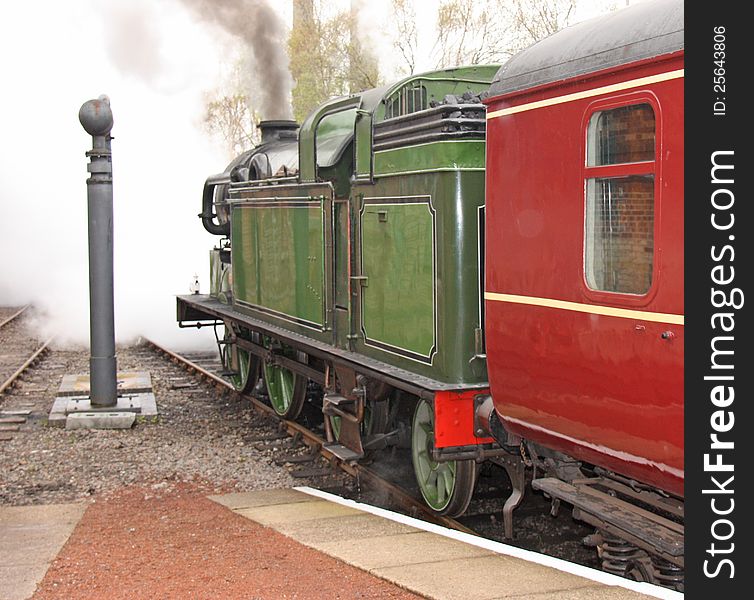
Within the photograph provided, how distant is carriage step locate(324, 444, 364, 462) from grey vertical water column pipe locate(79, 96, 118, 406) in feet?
11.8

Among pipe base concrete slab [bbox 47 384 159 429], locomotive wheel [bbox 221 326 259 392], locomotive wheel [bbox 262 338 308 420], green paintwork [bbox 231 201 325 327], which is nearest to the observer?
green paintwork [bbox 231 201 325 327]

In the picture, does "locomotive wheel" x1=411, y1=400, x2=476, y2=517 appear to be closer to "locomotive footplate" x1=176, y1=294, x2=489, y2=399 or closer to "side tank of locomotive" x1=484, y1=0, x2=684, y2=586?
→ "locomotive footplate" x1=176, y1=294, x2=489, y2=399

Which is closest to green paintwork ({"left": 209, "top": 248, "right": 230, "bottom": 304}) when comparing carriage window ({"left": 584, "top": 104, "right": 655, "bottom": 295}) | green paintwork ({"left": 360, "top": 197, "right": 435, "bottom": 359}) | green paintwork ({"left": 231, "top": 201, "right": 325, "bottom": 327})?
green paintwork ({"left": 231, "top": 201, "right": 325, "bottom": 327})

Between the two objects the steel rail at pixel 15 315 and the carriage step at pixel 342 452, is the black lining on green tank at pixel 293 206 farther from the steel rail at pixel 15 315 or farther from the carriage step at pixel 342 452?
the steel rail at pixel 15 315

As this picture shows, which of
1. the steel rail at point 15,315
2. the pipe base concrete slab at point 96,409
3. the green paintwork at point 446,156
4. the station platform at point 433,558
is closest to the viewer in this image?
the station platform at point 433,558

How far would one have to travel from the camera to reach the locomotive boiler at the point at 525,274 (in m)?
4.47

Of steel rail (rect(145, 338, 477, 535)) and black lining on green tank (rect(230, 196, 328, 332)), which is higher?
black lining on green tank (rect(230, 196, 328, 332))

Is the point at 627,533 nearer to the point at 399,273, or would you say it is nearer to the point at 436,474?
the point at 436,474

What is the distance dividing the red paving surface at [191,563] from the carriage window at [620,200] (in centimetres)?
179

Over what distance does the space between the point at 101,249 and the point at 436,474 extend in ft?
17.6

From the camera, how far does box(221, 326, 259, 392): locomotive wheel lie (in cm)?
1199

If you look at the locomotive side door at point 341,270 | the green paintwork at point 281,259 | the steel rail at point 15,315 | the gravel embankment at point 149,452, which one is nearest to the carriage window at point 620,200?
the locomotive side door at point 341,270

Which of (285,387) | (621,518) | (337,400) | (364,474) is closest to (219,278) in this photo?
(285,387)
